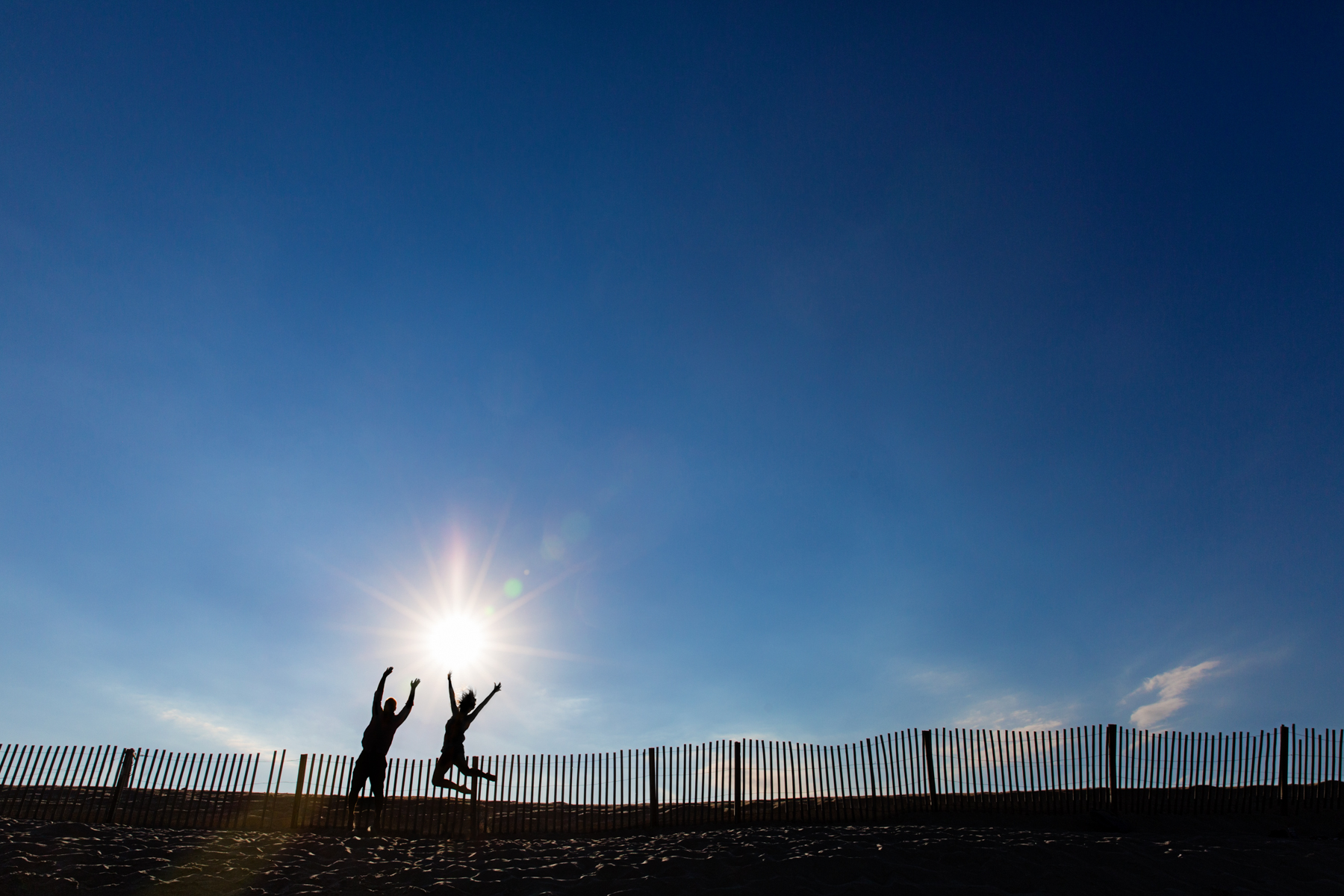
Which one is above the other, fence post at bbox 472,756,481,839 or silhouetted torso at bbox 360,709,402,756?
silhouetted torso at bbox 360,709,402,756

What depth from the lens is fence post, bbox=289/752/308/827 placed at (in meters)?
11.1

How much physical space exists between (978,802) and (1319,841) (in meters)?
4.34

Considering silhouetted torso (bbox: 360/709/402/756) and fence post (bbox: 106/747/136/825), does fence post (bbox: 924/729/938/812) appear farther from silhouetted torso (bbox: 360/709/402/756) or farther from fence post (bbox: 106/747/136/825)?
fence post (bbox: 106/747/136/825)

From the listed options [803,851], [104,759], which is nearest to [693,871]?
[803,851]

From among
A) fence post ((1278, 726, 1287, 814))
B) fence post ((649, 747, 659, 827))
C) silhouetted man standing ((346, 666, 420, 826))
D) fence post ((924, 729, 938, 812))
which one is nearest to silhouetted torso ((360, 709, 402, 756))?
silhouetted man standing ((346, 666, 420, 826))

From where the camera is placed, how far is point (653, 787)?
1235cm

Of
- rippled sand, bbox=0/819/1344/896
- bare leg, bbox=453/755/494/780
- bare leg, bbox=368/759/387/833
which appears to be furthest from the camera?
bare leg, bbox=453/755/494/780

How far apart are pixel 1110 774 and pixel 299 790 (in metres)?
13.0

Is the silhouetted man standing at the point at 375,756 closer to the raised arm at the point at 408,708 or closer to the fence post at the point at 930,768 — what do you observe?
the raised arm at the point at 408,708

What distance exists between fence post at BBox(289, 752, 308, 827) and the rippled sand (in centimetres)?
230

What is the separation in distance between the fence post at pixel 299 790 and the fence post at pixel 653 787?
5426 mm

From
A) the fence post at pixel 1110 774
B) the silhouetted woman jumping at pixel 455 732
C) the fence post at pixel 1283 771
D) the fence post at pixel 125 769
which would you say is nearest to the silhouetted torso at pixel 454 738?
the silhouetted woman jumping at pixel 455 732

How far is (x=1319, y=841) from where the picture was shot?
30.5 ft

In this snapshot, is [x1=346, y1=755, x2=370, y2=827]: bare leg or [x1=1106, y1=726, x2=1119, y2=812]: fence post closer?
[x1=346, y1=755, x2=370, y2=827]: bare leg
